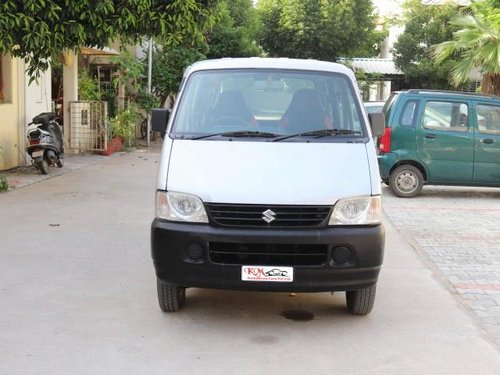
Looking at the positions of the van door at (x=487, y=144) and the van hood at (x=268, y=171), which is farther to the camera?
the van door at (x=487, y=144)

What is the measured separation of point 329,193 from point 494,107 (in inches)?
298

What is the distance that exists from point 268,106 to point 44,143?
26.1 feet

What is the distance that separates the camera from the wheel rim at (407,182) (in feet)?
37.2

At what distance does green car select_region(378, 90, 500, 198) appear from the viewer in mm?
11055

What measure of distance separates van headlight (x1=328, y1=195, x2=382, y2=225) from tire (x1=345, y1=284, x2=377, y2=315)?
62cm

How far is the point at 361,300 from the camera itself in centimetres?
518

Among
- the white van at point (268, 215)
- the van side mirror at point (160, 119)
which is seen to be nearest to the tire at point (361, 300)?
the white van at point (268, 215)

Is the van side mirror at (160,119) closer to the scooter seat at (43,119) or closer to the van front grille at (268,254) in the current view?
the van front grille at (268,254)

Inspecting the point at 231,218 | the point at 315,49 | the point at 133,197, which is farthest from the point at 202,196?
the point at 315,49

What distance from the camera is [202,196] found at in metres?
4.65

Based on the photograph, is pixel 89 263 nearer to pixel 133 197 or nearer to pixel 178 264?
A: pixel 178 264

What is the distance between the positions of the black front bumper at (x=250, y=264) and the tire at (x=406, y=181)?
6835 mm

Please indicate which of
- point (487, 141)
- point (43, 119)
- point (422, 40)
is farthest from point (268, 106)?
point (422, 40)

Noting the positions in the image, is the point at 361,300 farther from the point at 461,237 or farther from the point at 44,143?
the point at 44,143
